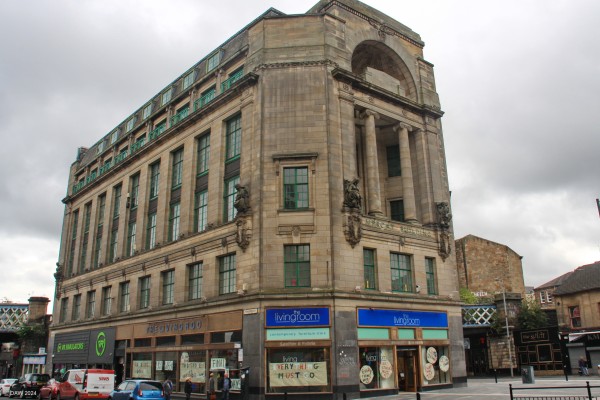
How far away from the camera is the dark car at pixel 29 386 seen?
3634 centimetres

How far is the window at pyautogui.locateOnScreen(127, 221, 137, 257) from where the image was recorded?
144 ft

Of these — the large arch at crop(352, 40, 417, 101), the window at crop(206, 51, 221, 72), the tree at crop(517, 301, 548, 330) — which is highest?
the window at crop(206, 51, 221, 72)

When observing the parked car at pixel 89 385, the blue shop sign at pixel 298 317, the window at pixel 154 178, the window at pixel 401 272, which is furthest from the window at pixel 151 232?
the window at pixel 401 272

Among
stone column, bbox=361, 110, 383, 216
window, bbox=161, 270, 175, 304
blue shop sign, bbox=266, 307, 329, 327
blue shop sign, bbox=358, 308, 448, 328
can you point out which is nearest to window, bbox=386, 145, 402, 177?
stone column, bbox=361, 110, 383, 216

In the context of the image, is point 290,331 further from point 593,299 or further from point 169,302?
point 593,299

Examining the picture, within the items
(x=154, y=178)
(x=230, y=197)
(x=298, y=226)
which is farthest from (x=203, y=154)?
(x=298, y=226)

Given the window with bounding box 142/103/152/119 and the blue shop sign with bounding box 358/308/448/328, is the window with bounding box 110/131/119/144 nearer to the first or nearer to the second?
the window with bounding box 142/103/152/119

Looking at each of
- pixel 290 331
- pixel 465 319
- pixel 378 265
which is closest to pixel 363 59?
pixel 378 265

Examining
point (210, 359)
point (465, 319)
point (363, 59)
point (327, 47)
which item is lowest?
point (210, 359)

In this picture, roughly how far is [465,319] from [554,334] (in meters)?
7.42

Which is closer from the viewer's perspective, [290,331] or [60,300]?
[290,331]

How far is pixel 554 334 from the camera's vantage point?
43.0 meters

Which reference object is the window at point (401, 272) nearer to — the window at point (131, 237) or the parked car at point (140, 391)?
the parked car at point (140, 391)

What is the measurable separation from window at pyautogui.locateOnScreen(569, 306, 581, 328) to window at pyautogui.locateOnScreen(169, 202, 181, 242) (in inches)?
1829
